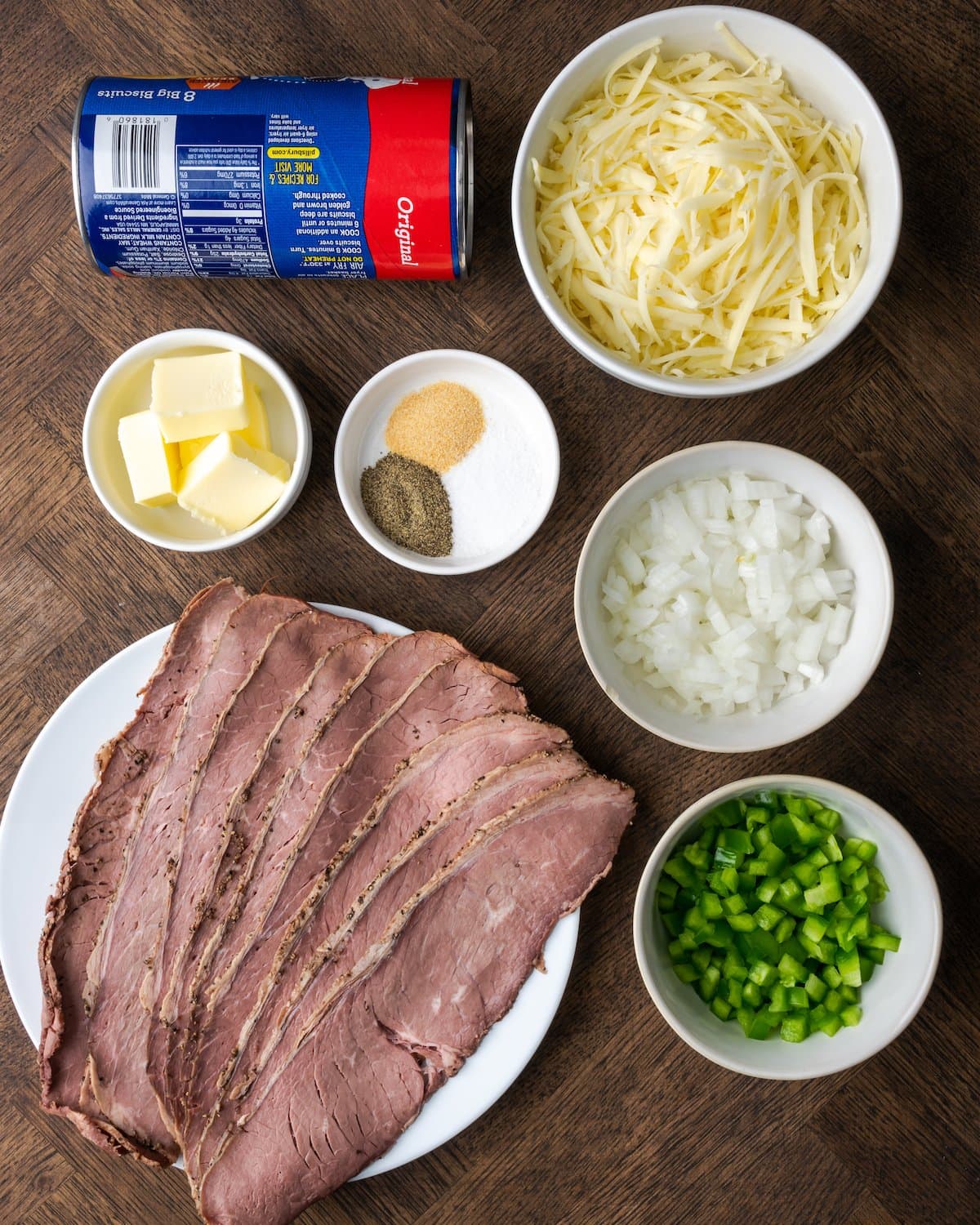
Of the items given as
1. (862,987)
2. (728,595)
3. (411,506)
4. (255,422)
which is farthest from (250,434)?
(862,987)

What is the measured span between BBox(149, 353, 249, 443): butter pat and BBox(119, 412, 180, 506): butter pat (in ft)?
0.07

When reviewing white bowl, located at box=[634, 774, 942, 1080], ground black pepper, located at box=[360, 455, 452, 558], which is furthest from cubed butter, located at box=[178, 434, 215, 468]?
white bowl, located at box=[634, 774, 942, 1080]

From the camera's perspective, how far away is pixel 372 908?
5.09 ft

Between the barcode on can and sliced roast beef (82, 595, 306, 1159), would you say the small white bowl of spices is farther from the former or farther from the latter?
the barcode on can

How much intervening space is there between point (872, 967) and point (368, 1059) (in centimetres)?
90

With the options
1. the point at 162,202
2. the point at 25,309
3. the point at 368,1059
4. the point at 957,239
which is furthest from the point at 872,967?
the point at 25,309

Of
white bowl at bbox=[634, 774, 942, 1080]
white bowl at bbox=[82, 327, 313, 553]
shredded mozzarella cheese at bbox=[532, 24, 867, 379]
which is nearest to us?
shredded mozzarella cheese at bbox=[532, 24, 867, 379]

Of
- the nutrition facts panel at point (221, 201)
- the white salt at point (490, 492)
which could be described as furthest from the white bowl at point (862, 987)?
the nutrition facts panel at point (221, 201)

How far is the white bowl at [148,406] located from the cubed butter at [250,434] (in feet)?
0.12

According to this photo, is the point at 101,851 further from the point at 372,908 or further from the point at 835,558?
the point at 835,558

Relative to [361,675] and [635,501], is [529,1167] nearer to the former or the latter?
[361,675]

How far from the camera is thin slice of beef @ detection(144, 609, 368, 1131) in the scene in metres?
1.54

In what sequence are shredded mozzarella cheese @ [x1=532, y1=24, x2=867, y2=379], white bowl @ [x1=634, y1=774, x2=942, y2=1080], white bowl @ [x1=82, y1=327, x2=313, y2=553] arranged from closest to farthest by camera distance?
shredded mozzarella cheese @ [x1=532, y1=24, x2=867, y2=379] < white bowl @ [x1=634, y1=774, x2=942, y2=1080] < white bowl @ [x1=82, y1=327, x2=313, y2=553]

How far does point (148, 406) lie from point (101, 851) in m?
0.81
